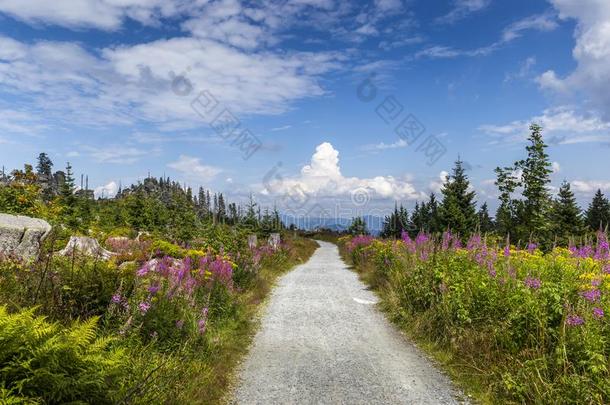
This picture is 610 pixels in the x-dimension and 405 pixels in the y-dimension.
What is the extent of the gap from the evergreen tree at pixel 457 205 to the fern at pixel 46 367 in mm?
43900

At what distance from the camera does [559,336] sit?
5.36 m

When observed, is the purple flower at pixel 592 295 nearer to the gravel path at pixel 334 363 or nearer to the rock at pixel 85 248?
the gravel path at pixel 334 363

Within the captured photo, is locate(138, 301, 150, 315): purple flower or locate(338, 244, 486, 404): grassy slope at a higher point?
locate(138, 301, 150, 315): purple flower

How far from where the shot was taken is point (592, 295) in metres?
5.31

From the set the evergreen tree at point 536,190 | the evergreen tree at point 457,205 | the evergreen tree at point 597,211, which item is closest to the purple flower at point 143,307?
the evergreen tree at point 536,190

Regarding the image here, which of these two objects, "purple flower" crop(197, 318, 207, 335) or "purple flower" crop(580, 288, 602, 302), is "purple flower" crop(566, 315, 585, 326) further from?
"purple flower" crop(197, 318, 207, 335)

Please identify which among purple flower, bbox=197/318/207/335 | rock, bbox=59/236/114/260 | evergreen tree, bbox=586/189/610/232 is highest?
evergreen tree, bbox=586/189/610/232

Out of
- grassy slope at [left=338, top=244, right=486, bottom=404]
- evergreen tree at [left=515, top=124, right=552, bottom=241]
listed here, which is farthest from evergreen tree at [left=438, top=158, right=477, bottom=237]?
grassy slope at [left=338, top=244, right=486, bottom=404]

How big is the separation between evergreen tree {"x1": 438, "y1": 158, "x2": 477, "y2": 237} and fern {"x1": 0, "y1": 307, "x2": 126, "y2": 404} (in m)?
43.9

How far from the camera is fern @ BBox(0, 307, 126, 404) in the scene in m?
3.02

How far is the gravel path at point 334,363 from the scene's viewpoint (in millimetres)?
5707

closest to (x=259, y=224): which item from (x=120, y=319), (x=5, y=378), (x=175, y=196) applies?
(x=175, y=196)

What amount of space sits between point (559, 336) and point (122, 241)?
13.8 meters

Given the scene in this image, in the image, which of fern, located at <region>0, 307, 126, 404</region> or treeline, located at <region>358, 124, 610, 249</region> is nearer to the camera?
fern, located at <region>0, 307, 126, 404</region>
